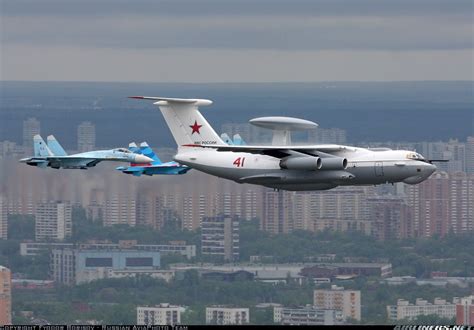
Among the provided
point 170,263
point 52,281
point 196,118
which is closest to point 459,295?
point 170,263

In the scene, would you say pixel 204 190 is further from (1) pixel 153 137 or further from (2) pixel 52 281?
(2) pixel 52 281

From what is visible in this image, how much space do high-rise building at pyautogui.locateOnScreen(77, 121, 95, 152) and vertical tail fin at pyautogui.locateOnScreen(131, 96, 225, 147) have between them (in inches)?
1720

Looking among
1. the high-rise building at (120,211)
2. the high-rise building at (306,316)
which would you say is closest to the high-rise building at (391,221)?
the high-rise building at (306,316)

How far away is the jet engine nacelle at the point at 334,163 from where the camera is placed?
55750 millimetres

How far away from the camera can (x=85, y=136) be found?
107062 mm

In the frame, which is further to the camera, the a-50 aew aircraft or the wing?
the wing

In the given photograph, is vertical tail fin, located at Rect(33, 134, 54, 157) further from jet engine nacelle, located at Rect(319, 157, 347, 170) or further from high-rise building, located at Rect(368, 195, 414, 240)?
high-rise building, located at Rect(368, 195, 414, 240)

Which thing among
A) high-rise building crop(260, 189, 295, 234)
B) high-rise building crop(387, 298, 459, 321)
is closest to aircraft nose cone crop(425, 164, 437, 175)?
high-rise building crop(387, 298, 459, 321)

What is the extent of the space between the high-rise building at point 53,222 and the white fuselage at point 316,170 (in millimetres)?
46452

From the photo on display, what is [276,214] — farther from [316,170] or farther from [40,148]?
[316,170]

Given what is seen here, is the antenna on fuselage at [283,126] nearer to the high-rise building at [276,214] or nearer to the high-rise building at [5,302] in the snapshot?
the high-rise building at [5,302]

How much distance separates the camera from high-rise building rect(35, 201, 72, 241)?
105m

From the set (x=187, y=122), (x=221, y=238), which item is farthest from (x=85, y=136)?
(x=187, y=122)

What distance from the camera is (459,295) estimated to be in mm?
106812
